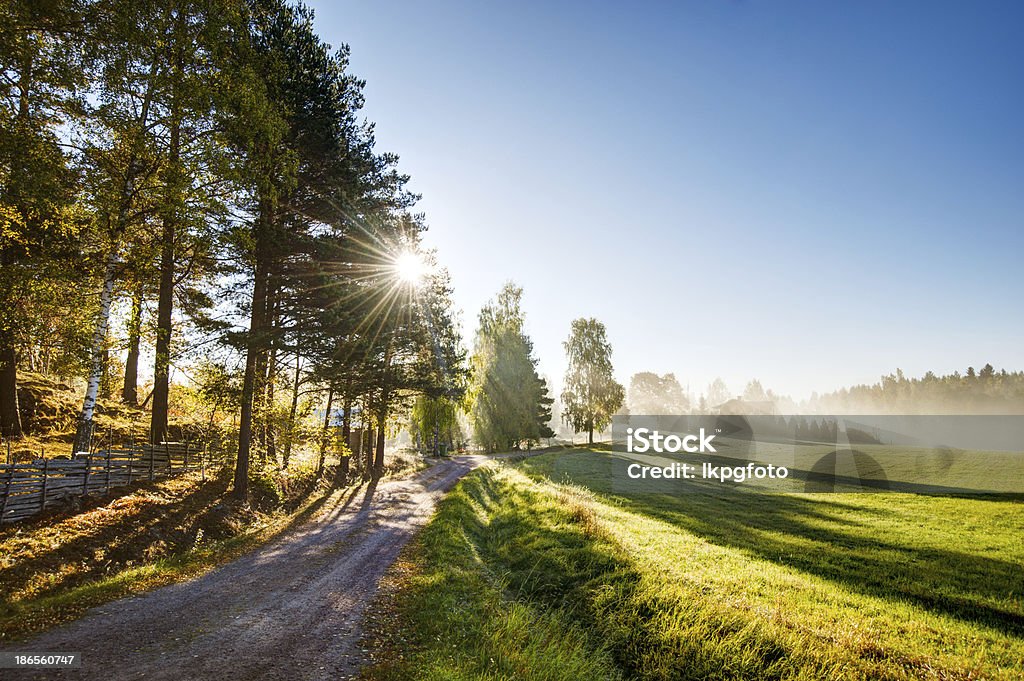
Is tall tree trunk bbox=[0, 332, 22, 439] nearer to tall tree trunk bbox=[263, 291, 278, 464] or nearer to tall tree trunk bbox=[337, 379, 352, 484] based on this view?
tall tree trunk bbox=[263, 291, 278, 464]

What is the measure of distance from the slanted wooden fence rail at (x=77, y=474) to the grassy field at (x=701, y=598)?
358 inches

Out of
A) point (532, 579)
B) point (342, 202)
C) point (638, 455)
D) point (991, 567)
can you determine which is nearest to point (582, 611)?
point (532, 579)

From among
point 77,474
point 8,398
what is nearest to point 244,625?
point 77,474

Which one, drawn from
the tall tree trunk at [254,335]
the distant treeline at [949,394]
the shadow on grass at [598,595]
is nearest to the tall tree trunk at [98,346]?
the tall tree trunk at [254,335]

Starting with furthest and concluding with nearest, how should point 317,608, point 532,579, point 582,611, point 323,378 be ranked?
point 323,378, point 532,579, point 582,611, point 317,608

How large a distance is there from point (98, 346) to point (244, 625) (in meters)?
9.33

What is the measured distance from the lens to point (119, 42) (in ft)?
37.0

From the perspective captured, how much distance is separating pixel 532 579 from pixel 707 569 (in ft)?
15.3

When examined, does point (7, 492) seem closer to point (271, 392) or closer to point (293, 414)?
point (293, 414)

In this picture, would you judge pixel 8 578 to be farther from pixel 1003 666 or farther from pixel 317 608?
pixel 1003 666

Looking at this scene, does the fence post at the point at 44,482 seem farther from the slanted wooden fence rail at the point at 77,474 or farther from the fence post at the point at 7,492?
the fence post at the point at 7,492

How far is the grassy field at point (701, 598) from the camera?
6793 mm

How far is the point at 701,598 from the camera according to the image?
8.77m

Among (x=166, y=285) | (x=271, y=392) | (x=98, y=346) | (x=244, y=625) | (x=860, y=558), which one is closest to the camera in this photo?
(x=244, y=625)
